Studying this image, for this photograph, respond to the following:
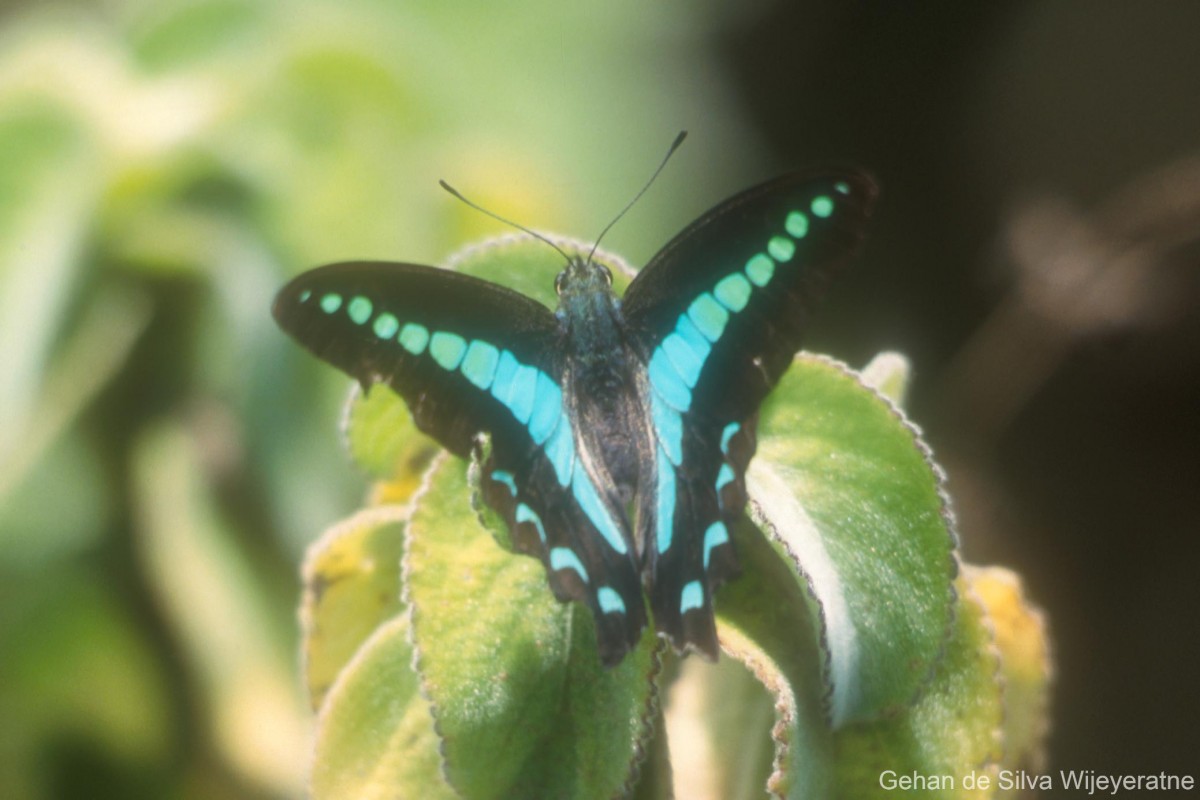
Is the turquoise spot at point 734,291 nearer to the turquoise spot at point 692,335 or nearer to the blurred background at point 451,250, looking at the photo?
the turquoise spot at point 692,335

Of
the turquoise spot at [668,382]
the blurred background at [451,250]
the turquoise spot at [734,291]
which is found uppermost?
the blurred background at [451,250]

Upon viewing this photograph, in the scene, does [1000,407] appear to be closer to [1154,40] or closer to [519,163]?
[1154,40]

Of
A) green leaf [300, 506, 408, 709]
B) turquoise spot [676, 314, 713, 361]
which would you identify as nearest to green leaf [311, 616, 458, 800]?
green leaf [300, 506, 408, 709]

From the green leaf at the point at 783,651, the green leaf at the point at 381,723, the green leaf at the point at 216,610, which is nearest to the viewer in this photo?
the green leaf at the point at 783,651

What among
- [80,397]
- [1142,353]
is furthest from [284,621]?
[1142,353]

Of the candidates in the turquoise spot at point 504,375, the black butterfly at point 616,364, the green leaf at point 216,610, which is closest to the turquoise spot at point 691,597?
the black butterfly at point 616,364

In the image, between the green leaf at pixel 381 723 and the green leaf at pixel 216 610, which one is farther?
the green leaf at pixel 216 610
